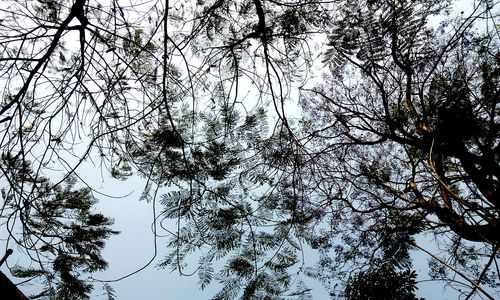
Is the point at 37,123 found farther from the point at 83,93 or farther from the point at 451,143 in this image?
the point at 451,143

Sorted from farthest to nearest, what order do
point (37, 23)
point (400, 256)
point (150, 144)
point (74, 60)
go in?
point (400, 256) → point (150, 144) → point (74, 60) → point (37, 23)

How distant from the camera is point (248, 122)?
2.66 m

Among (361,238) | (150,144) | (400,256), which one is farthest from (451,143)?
(150,144)

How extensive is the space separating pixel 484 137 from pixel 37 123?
14.9ft

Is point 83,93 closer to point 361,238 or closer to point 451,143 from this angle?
point 451,143

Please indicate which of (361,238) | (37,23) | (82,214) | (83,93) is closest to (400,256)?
(361,238)

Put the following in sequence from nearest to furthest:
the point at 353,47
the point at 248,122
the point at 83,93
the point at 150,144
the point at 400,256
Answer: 1. the point at 83,93
2. the point at 150,144
3. the point at 248,122
4. the point at 353,47
5. the point at 400,256

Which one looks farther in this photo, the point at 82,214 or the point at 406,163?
the point at 406,163

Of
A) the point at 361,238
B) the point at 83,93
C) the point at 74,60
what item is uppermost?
the point at 361,238

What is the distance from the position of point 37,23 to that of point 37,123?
0.64m

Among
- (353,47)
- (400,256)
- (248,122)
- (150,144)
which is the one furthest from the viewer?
(400,256)

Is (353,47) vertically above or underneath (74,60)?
above

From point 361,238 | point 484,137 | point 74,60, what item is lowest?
point 74,60

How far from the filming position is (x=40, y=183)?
2.34 meters
